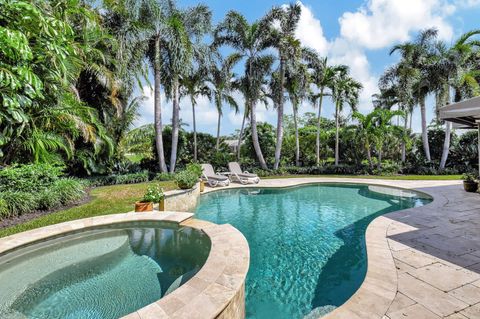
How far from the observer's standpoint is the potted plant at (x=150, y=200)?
22.9 ft

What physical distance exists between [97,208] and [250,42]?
14005mm

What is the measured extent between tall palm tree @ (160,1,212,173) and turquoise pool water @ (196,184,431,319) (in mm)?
7535

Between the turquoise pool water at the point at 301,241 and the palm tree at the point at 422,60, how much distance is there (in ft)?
36.6

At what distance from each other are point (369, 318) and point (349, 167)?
1765cm

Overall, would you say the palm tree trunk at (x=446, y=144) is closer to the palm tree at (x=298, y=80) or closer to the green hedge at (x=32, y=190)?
the palm tree at (x=298, y=80)

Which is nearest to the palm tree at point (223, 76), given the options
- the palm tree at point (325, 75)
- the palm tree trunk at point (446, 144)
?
the palm tree at point (325, 75)

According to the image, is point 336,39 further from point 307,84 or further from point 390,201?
point 390,201

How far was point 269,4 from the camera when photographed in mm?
16281

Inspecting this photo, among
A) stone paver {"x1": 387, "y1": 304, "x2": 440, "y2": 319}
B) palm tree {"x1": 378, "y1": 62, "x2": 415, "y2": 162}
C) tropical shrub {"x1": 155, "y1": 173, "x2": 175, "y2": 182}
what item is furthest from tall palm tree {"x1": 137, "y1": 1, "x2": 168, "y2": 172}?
palm tree {"x1": 378, "y1": 62, "x2": 415, "y2": 162}

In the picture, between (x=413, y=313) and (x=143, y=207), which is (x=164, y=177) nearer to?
(x=143, y=207)

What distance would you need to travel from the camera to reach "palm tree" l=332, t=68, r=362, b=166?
19.5 m

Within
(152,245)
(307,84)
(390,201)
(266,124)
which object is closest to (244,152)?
(266,124)

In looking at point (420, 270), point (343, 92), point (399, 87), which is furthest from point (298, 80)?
point (420, 270)

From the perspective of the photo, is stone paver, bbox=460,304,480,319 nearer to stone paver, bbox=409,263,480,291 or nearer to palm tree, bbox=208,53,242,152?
stone paver, bbox=409,263,480,291
